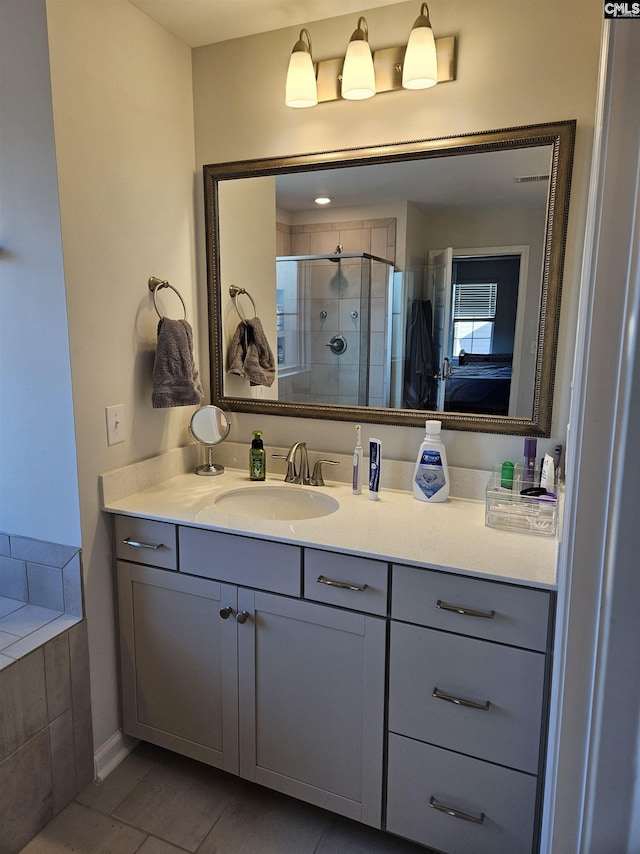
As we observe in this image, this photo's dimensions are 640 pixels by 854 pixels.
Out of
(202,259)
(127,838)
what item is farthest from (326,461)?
(127,838)

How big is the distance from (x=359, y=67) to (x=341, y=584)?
1490 mm

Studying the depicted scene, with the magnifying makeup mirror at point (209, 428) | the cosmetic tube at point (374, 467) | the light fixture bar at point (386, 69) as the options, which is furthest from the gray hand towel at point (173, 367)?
the light fixture bar at point (386, 69)

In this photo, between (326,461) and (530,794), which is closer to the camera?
(530,794)

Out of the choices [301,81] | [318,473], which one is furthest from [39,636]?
[301,81]

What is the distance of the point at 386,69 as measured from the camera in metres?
1.69

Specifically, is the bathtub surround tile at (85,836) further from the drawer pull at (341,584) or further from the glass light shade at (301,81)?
the glass light shade at (301,81)

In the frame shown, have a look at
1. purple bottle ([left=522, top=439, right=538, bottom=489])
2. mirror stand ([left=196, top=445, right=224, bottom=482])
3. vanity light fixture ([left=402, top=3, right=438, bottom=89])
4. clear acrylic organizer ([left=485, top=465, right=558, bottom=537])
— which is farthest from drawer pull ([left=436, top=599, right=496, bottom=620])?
vanity light fixture ([left=402, top=3, right=438, bottom=89])

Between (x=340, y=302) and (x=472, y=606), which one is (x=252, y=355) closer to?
(x=340, y=302)

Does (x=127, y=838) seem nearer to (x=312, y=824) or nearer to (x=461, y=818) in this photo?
(x=312, y=824)

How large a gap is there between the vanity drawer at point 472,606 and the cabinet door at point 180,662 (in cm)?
52

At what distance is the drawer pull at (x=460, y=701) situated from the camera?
4.36 ft

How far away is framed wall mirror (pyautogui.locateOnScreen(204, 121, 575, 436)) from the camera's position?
5.35 feet

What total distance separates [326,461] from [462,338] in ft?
2.05

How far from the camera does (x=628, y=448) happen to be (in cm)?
55
